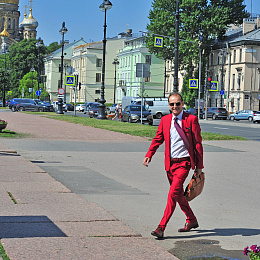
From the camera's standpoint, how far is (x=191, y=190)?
22.7 feet

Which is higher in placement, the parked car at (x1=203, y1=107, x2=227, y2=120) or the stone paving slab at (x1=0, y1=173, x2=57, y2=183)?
the stone paving slab at (x1=0, y1=173, x2=57, y2=183)

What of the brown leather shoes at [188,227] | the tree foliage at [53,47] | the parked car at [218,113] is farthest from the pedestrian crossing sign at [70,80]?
the tree foliage at [53,47]

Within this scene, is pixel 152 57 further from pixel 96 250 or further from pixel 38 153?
pixel 96 250

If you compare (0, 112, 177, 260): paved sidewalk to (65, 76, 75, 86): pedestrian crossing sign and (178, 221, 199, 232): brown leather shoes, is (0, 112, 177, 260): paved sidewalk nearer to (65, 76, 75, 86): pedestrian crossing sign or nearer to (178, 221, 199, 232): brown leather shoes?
(178, 221, 199, 232): brown leather shoes

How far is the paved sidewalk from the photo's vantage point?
225 inches

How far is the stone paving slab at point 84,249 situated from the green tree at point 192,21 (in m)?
71.7

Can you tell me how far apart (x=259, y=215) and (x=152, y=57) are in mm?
106318

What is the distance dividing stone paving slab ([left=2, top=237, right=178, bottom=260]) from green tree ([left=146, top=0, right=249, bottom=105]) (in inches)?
2823

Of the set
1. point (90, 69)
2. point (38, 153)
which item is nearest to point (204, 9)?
point (90, 69)

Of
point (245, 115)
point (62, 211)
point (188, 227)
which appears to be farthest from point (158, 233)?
point (245, 115)

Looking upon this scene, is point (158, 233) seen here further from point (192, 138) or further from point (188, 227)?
point (192, 138)

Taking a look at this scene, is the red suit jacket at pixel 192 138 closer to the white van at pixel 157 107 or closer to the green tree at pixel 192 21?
the white van at pixel 157 107

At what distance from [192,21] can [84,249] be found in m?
74.6

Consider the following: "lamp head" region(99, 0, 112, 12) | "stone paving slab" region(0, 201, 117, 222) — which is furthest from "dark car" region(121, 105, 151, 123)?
"stone paving slab" region(0, 201, 117, 222)
